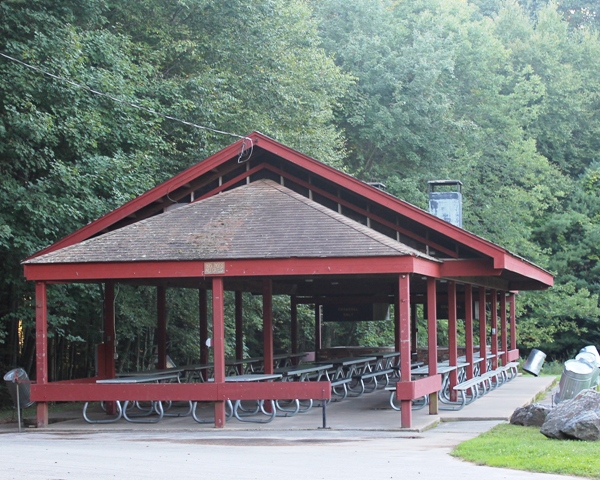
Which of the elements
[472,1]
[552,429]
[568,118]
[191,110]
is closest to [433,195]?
[191,110]

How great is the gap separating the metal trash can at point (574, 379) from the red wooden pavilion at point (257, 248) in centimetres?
196

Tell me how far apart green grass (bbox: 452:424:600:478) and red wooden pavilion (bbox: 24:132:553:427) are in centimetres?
212

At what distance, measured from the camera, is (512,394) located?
19.2m

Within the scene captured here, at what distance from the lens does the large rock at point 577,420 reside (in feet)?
36.0

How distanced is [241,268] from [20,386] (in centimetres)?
453

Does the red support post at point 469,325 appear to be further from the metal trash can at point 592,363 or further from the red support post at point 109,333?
the red support post at point 109,333

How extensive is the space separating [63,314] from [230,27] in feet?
29.6

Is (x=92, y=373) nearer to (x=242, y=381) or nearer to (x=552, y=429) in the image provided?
(x=242, y=381)

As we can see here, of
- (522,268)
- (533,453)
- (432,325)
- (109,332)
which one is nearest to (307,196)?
(432,325)

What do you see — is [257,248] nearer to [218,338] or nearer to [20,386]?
[218,338]

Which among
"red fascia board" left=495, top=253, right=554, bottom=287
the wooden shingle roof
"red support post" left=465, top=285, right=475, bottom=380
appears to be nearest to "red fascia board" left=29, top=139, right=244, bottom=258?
the wooden shingle roof

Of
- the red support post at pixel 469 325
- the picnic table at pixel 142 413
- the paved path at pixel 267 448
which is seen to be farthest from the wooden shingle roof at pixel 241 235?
the red support post at pixel 469 325

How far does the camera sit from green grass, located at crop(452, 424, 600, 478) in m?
9.02

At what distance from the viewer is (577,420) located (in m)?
11.0
